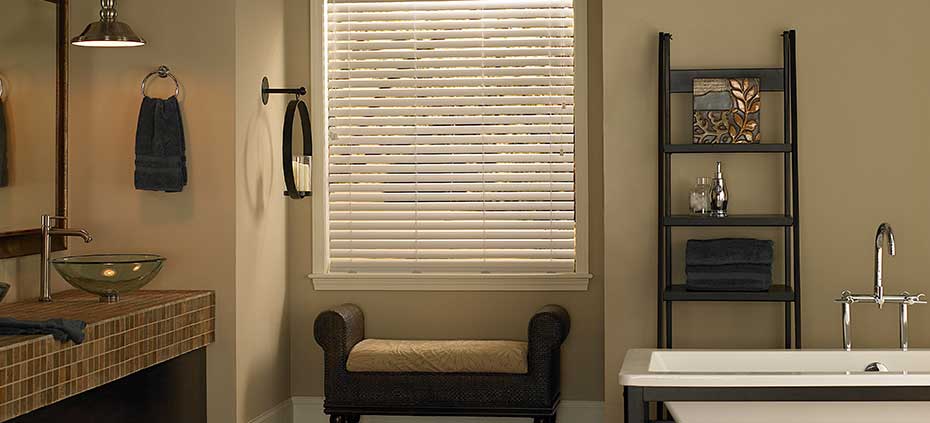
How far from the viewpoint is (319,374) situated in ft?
17.6

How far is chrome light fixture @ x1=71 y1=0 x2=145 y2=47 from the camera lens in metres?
4.13

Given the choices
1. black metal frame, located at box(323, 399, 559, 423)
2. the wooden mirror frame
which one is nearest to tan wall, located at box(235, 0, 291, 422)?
black metal frame, located at box(323, 399, 559, 423)

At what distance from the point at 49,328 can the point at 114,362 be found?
421mm

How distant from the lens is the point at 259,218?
4.91 meters

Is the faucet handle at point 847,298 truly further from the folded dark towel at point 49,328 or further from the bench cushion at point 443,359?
the folded dark towel at point 49,328

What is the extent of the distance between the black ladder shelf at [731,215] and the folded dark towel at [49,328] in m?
2.09

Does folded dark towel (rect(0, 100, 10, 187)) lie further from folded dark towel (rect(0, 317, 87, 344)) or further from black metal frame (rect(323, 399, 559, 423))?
black metal frame (rect(323, 399, 559, 423))

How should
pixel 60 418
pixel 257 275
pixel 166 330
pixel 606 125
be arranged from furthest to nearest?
pixel 257 275 < pixel 606 125 < pixel 166 330 < pixel 60 418

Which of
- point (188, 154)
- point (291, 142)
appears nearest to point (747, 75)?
point (291, 142)

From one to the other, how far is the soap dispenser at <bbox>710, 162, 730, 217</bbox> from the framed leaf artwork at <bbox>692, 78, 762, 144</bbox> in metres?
0.13

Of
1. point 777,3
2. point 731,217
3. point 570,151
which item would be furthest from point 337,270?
point 777,3

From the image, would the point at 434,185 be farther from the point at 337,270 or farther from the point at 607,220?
the point at 607,220

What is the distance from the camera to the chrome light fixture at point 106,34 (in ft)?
13.5

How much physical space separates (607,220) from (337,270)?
1.51m
